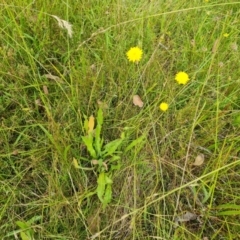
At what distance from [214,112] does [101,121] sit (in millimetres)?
416

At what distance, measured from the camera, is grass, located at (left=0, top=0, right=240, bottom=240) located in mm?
994

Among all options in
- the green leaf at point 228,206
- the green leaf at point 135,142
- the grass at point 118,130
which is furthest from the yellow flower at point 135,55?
the green leaf at point 228,206

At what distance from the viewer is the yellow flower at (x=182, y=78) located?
3.84ft

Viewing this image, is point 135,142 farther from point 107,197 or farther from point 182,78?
point 182,78

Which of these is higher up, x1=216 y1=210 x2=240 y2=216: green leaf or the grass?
the grass

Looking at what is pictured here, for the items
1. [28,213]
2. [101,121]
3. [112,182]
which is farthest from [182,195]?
[28,213]

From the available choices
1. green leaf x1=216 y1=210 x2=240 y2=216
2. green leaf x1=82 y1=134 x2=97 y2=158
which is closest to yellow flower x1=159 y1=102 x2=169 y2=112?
green leaf x1=82 y1=134 x2=97 y2=158

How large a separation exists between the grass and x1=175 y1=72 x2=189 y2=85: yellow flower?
0.02m

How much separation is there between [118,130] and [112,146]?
88 mm

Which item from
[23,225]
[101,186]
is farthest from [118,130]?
[23,225]

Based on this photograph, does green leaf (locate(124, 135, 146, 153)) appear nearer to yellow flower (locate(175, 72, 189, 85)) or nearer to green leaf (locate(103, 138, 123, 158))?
green leaf (locate(103, 138, 123, 158))

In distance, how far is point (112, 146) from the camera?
1042mm

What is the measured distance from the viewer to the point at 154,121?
110 cm

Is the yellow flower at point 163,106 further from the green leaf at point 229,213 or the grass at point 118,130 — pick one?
the green leaf at point 229,213
